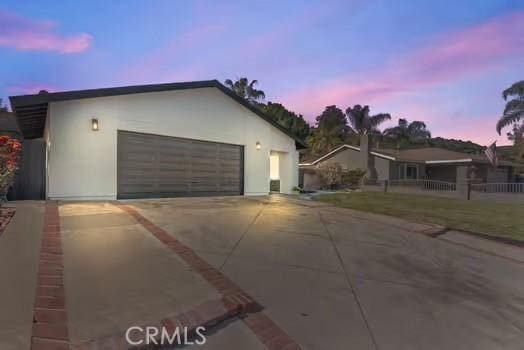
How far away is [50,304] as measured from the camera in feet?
8.34

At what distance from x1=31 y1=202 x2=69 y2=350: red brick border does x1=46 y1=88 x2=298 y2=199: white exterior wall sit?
216 inches

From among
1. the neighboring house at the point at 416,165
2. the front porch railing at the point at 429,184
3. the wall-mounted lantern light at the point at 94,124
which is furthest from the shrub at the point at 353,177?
the wall-mounted lantern light at the point at 94,124

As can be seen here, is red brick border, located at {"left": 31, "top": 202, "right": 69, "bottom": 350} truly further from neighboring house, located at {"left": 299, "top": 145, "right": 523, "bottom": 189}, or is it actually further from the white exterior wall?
neighboring house, located at {"left": 299, "top": 145, "right": 523, "bottom": 189}

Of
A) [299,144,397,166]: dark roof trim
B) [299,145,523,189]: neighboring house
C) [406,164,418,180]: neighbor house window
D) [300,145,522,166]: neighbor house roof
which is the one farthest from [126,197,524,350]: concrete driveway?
Answer: [406,164,418,180]: neighbor house window

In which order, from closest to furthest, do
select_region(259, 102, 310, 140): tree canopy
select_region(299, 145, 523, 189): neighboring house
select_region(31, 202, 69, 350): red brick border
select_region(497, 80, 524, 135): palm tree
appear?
1. select_region(31, 202, 69, 350): red brick border
2. select_region(497, 80, 524, 135): palm tree
3. select_region(299, 145, 523, 189): neighboring house
4. select_region(259, 102, 310, 140): tree canopy

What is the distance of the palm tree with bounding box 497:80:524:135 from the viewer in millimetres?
19788

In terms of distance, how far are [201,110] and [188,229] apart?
731 cm

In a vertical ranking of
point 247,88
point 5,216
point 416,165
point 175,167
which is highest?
point 247,88

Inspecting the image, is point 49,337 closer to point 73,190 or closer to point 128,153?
point 73,190

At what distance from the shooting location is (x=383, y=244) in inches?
230

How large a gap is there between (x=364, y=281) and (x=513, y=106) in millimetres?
23379

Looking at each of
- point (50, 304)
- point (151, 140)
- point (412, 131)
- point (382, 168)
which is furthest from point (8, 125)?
point (412, 131)

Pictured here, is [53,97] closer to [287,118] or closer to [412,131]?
[287,118]

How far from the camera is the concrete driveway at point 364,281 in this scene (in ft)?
9.09
